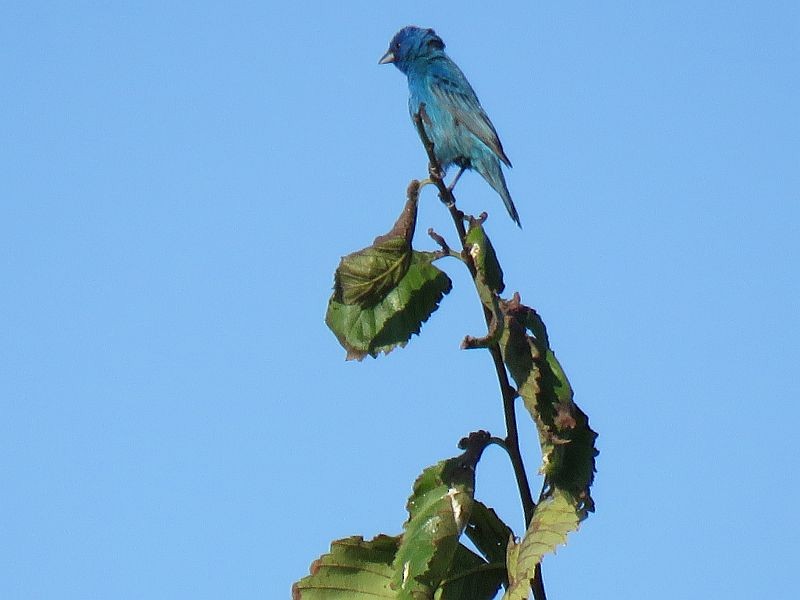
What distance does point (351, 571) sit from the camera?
8.27ft

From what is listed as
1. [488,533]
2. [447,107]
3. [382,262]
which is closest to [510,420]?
[488,533]

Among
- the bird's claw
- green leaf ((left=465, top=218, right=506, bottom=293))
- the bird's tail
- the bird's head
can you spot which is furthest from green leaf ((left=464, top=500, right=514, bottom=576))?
the bird's head

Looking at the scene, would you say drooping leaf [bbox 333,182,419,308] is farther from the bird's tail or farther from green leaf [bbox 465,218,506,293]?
the bird's tail

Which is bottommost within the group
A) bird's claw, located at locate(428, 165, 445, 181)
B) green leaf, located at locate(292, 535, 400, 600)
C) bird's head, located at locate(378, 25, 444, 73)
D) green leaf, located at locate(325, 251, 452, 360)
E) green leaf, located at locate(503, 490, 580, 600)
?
green leaf, located at locate(503, 490, 580, 600)

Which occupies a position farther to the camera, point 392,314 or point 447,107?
point 447,107

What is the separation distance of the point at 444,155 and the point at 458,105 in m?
0.60

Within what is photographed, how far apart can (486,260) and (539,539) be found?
0.52 metres

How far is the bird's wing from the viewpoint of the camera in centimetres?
986

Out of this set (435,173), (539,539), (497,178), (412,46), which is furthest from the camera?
(412,46)

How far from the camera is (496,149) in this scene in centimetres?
965

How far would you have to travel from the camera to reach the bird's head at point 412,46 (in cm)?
1154

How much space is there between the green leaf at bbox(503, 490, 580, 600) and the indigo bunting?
719 centimetres

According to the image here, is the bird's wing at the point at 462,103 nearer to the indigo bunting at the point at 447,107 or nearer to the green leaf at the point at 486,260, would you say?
the indigo bunting at the point at 447,107

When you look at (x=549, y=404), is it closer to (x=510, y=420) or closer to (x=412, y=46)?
(x=510, y=420)
